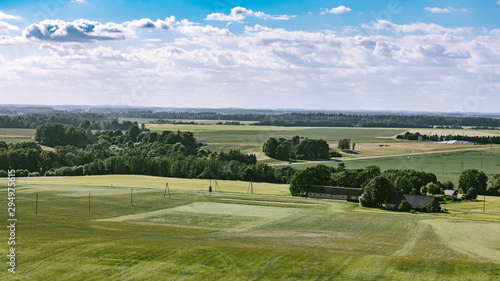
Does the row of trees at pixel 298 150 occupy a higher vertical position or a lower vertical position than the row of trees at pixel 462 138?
lower

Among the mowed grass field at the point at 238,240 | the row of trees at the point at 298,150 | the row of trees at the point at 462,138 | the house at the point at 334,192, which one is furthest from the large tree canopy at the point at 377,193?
the row of trees at the point at 462,138

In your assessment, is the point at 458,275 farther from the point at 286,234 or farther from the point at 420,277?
the point at 286,234

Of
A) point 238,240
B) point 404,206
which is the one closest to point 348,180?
point 404,206

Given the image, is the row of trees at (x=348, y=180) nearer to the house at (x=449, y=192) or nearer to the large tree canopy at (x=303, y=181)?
the large tree canopy at (x=303, y=181)

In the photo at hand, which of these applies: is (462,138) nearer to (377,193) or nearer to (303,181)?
(303,181)

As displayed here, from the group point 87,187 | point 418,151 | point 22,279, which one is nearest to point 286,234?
point 22,279
